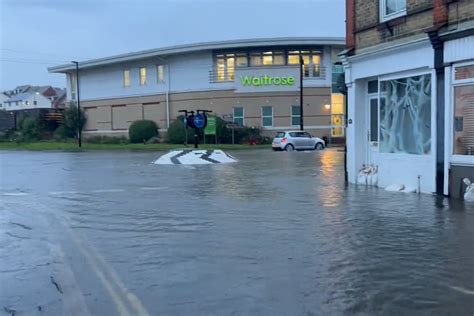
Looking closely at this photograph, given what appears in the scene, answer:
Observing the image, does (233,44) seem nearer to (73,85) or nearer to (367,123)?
(73,85)

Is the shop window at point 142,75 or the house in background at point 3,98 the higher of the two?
the house in background at point 3,98

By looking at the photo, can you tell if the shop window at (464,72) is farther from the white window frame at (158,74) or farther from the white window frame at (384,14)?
the white window frame at (158,74)

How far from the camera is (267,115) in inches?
2079

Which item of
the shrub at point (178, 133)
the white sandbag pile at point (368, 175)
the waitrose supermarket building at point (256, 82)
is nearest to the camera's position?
the white sandbag pile at point (368, 175)

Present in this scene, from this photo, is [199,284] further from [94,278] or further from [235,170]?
[235,170]

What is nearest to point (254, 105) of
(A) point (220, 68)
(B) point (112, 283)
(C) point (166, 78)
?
(A) point (220, 68)

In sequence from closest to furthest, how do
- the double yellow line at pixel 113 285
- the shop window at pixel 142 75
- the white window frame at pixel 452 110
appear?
the double yellow line at pixel 113 285 < the white window frame at pixel 452 110 < the shop window at pixel 142 75

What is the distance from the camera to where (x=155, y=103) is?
5772 centimetres

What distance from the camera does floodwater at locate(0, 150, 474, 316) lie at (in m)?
5.37

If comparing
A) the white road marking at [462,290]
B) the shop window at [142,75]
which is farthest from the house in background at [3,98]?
the white road marking at [462,290]

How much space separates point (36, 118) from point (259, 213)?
6222 cm

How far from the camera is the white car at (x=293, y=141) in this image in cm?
4138

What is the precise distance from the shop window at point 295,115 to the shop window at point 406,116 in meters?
37.8

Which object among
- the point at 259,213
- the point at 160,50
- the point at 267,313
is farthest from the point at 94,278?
the point at 160,50
